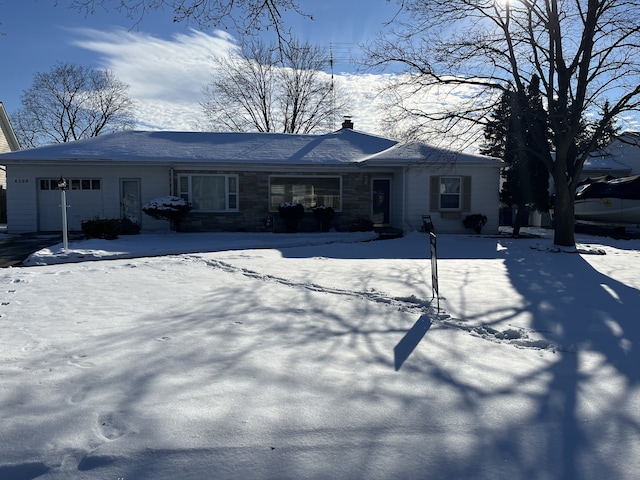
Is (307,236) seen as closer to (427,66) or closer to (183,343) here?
(427,66)

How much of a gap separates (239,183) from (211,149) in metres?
2.05

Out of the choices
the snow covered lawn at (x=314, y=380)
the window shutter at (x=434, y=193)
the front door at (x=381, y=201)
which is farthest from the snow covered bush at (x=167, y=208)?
the window shutter at (x=434, y=193)

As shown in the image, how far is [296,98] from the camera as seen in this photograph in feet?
123

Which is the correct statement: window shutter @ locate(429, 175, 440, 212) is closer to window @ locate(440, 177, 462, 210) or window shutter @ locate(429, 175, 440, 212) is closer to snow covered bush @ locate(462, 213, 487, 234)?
window @ locate(440, 177, 462, 210)

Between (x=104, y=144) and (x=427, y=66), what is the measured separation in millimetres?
12108

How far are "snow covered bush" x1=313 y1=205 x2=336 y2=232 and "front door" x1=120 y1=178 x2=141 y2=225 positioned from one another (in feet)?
21.1

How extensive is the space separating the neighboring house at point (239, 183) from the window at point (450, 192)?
4cm

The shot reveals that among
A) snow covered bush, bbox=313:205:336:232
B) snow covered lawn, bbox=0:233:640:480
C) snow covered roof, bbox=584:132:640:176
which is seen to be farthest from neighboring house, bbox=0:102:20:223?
snow covered roof, bbox=584:132:640:176

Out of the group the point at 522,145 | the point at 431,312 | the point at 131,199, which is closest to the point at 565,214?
the point at 522,145

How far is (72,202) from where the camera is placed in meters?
17.5

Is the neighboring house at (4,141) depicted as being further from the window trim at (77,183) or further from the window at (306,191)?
the window at (306,191)

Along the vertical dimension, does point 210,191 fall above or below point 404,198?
above

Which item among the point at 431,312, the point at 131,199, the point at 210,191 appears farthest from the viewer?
the point at 210,191

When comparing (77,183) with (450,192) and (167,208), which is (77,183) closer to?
(167,208)
